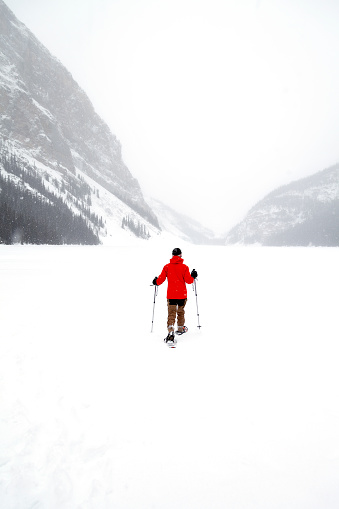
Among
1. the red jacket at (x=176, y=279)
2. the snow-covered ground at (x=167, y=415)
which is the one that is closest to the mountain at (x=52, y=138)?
the red jacket at (x=176, y=279)

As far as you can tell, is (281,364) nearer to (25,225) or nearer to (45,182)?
(25,225)

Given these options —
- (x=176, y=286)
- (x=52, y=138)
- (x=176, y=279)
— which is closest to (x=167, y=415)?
(x=176, y=286)

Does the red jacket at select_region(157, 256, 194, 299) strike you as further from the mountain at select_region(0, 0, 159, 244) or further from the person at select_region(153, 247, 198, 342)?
the mountain at select_region(0, 0, 159, 244)

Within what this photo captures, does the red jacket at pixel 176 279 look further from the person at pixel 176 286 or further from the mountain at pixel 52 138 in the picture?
the mountain at pixel 52 138

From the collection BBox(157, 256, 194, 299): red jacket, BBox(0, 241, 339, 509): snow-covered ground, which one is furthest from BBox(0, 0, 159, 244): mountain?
BBox(0, 241, 339, 509): snow-covered ground

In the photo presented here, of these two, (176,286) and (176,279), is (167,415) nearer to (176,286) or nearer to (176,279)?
(176,286)

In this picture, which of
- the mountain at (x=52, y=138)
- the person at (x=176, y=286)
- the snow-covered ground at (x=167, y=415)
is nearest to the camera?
the snow-covered ground at (x=167, y=415)

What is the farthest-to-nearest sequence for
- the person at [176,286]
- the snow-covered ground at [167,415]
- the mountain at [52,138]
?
the mountain at [52,138] < the person at [176,286] < the snow-covered ground at [167,415]

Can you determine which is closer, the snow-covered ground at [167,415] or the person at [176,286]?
the snow-covered ground at [167,415]

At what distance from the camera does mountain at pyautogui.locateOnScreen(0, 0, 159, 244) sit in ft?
389

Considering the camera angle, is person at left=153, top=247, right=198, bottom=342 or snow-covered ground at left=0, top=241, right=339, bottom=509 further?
person at left=153, top=247, right=198, bottom=342

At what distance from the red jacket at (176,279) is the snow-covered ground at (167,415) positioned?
130 centimetres

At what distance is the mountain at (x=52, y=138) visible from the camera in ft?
389

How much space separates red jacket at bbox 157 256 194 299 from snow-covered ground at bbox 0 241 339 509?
4.28 feet
